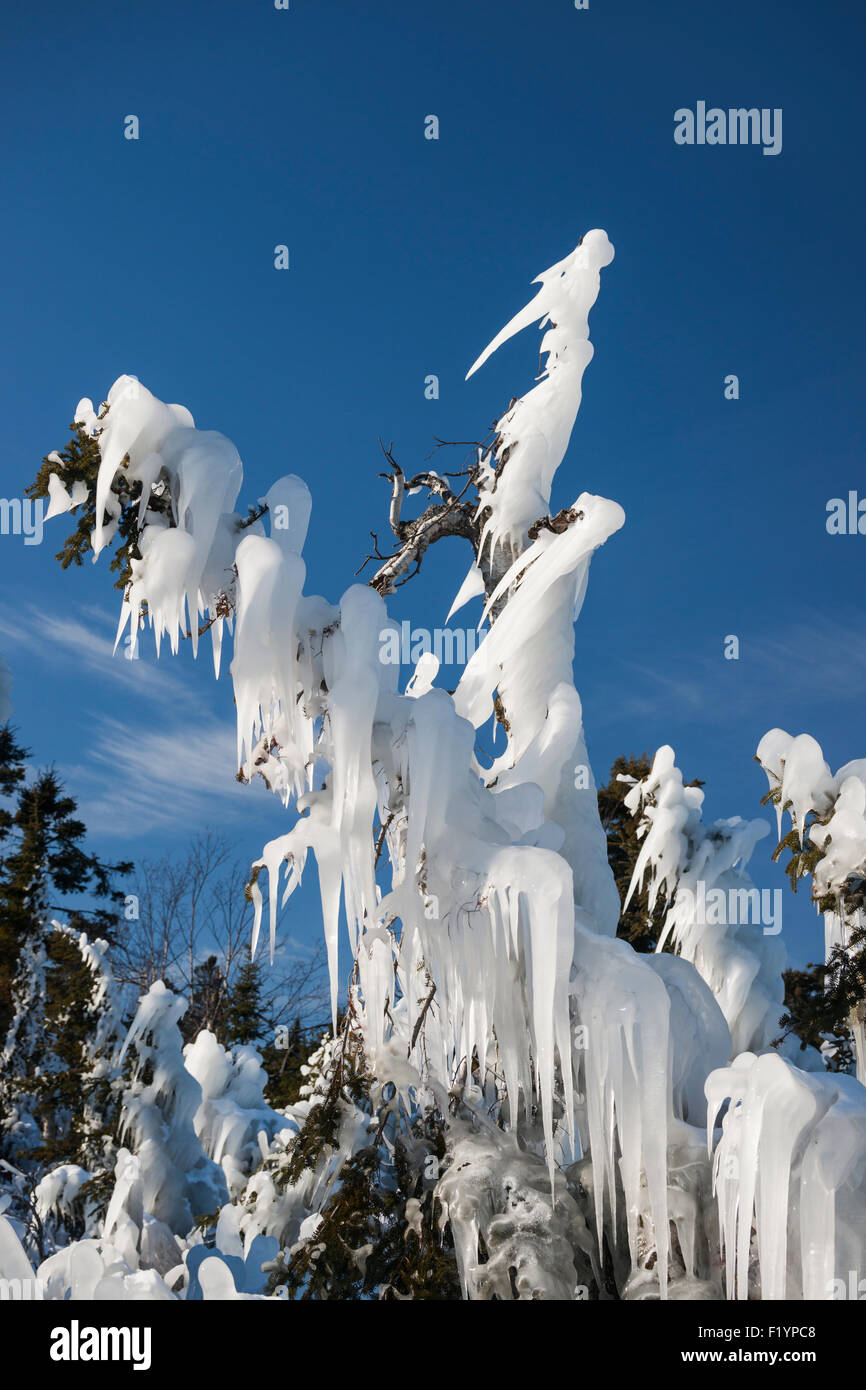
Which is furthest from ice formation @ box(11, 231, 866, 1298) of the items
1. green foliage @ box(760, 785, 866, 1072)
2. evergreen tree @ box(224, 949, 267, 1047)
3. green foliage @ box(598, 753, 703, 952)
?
evergreen tree @ box(224, 949, 267, 1047)

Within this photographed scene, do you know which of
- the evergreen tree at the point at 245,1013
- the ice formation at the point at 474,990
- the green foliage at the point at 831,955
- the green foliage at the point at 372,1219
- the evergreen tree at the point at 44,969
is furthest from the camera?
the evergreen tree at the point at 245,1013

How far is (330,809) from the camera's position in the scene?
402cm

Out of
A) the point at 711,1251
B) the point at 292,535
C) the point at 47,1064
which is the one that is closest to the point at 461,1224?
the point at 711,1251

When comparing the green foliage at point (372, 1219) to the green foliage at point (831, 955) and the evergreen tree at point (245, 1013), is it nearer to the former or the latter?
the green foliage at point (831, 955)

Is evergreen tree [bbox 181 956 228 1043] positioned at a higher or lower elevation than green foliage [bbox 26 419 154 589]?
lower

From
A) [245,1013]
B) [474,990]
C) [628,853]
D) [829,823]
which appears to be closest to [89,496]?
[474,990]

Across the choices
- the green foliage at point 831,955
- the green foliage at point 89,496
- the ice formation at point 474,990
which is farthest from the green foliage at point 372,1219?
the green foliage at point 831,955

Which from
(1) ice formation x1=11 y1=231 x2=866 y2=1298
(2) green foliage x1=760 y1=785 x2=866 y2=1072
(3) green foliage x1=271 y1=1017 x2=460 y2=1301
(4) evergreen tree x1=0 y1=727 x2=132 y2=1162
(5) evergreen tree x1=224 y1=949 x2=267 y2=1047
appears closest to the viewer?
(1) ice formation x1=11 y1=231 x2=866 y2=1298

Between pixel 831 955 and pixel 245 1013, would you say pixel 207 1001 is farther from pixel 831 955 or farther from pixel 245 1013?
pixel 831 955

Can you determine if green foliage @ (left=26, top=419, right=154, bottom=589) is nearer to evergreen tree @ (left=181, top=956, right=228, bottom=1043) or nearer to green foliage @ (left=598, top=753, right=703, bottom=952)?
green foliage @ (left=598, top=753, right=703, bottom=952)

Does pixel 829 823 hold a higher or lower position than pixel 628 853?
lower

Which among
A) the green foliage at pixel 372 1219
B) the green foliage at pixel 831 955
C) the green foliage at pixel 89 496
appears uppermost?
the green foliage at pixel 89 496

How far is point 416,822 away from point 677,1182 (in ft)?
5.41
